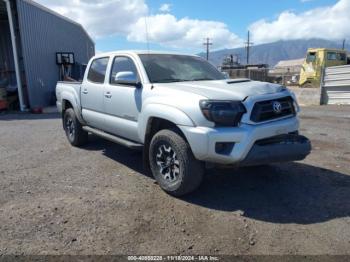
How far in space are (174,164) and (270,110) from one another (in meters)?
1.40

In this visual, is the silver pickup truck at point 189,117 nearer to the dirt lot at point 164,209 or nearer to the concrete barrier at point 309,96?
the dirt lot at point 164,209

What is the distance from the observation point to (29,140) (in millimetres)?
8422

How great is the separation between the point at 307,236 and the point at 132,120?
2.89 meters

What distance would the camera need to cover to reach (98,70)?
6297 millimetres

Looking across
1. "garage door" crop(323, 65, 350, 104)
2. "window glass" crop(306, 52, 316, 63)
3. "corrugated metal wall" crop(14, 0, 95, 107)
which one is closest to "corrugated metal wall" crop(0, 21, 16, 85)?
"corrugated metal wall" crop(14, 0, 95, 107)

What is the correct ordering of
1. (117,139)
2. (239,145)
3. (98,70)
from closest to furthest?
(239,145), (117,139), (98,70)

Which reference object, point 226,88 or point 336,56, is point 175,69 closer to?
point 226,88

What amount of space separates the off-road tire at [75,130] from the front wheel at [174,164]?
2994mm

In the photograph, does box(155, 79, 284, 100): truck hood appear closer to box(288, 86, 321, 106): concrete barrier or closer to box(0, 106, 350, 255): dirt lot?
box(0, 106, 350, 255): dirt lot

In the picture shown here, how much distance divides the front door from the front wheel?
23.9 inches

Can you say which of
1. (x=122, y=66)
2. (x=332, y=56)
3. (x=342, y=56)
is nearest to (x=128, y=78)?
(x=122, y=66)

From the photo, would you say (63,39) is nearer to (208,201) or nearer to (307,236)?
(208,201)

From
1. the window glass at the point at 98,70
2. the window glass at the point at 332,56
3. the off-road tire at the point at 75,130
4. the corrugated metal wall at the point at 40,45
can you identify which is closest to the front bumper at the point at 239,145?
the window glass at the point at 98,70

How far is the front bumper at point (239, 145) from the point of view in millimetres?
3850
